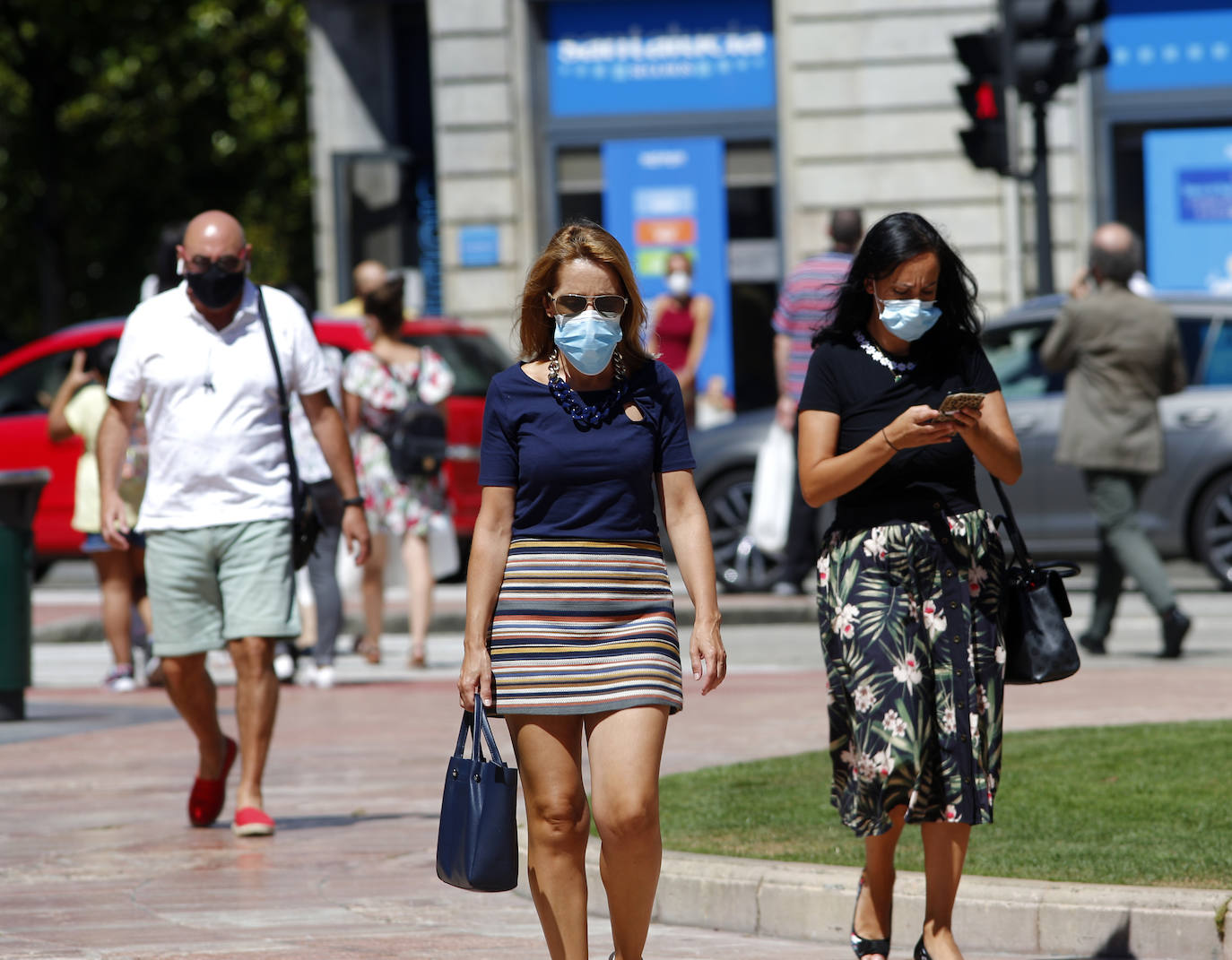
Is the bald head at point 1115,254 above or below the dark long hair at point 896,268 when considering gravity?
above

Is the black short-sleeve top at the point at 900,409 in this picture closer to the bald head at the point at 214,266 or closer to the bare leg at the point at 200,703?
the bald head at the point at 214,266

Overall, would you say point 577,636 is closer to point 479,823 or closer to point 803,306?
point 479,823

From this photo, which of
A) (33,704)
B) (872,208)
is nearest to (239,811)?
(33,704)

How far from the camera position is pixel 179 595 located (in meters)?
6.89

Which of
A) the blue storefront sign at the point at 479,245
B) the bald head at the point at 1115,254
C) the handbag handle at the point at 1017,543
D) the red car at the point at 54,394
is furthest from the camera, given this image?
the blue storefront sign at the point at 479,245

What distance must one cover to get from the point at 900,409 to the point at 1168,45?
15059mm

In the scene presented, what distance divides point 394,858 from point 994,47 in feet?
30.5

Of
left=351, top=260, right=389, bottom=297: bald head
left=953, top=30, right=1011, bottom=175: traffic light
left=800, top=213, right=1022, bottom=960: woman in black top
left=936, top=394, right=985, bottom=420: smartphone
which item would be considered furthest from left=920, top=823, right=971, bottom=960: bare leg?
left=953, top=30, right=1011, bottom=175: traffic light

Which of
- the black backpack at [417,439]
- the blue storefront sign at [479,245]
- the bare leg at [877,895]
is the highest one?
the blue storefront sign at [479,245]

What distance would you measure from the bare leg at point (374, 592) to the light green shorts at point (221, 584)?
14.0ft

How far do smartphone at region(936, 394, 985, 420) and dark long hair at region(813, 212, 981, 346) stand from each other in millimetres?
307

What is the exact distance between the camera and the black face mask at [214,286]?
6.89 m

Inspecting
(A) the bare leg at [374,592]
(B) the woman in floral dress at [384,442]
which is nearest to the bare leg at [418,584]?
(B) the woman in floral dress at [384,442]

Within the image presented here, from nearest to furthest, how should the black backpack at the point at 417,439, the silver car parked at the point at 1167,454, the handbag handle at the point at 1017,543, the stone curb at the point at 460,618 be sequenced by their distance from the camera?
the handbag handle at the point at 1017,543 → the black backpack at the point at 417,439 → the stone curb at the point at 460,618 → the silver car parked at the point at 1167,454
